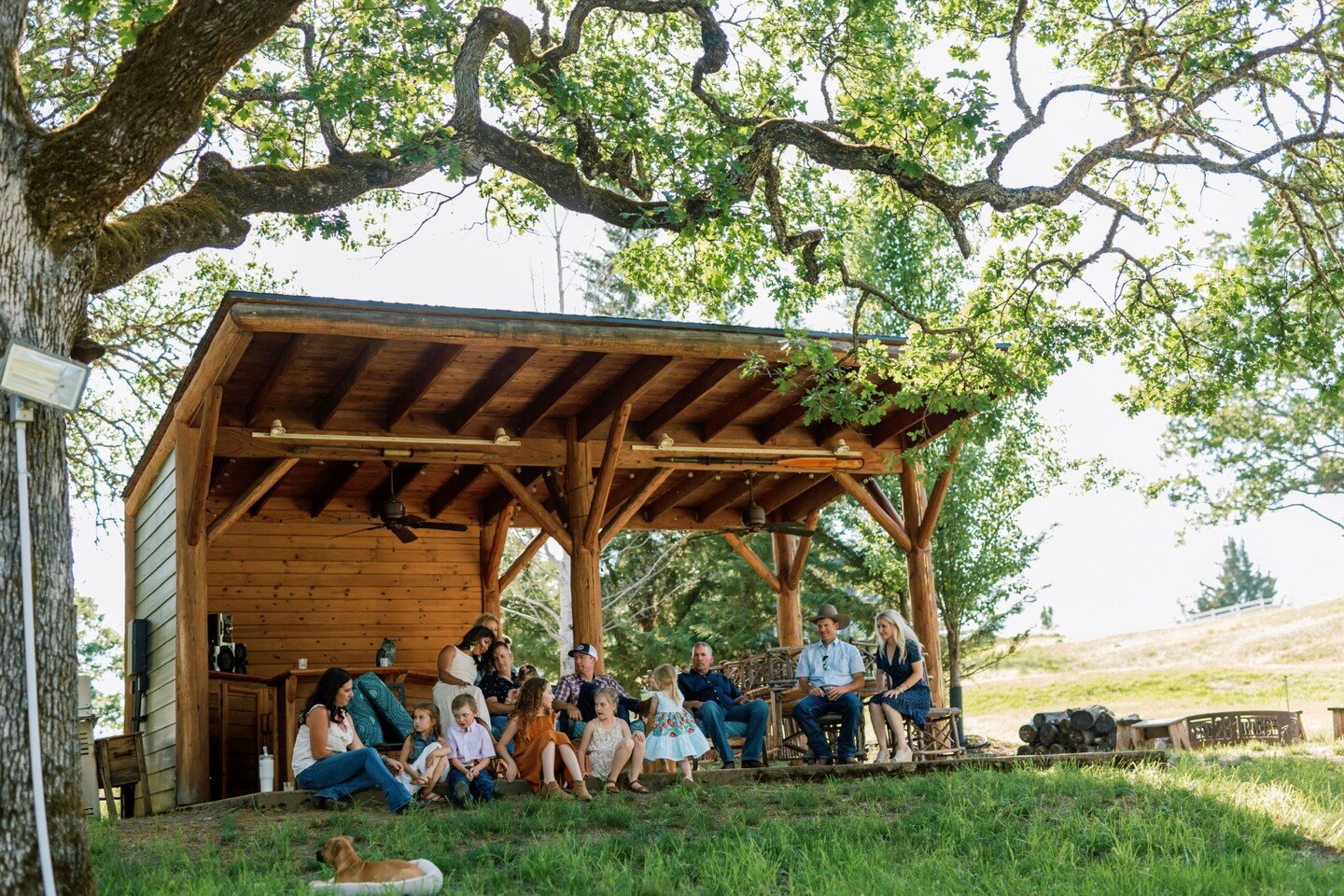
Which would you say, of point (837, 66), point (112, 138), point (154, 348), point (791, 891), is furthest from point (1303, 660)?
point (112, 138)

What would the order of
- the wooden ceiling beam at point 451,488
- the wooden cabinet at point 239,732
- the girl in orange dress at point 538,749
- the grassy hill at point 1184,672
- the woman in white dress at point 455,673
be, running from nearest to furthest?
1. the girl in orange dress at point 538,749
2. the woman in white dress at point 455,673
3. the wooden cabinet at point 239,732
4. the wooden ceiling beam at point 451,488
5. the grassy hill at point 1184,672

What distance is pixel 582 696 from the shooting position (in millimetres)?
9102

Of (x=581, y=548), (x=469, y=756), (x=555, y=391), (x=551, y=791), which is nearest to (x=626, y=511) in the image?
(x=581, y=548)

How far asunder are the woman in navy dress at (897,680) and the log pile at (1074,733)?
3.48 m

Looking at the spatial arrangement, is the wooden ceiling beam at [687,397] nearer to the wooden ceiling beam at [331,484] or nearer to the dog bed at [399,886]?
the wooden ceiling beam at [331,484]

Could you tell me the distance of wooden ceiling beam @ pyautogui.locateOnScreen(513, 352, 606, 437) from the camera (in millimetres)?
10305

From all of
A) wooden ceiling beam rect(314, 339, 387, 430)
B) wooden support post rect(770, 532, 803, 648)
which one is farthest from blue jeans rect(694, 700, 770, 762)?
wooden support post rect(770, 532, 803, 648)

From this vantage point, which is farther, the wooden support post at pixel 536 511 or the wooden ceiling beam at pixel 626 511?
the wooden ceiling beam at pixel 626 511

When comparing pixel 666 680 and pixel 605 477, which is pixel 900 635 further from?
pixel 605 477

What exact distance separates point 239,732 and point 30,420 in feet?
22.4

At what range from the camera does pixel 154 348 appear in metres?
15.0

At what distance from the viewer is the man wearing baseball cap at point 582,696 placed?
891cm

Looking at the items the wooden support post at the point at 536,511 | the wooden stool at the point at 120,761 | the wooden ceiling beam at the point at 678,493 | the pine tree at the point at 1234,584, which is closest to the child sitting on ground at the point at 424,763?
the wooden support post at the point at 536,511

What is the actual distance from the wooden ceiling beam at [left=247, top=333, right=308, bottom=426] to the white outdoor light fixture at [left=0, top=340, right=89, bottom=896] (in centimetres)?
450
